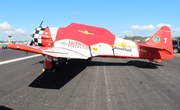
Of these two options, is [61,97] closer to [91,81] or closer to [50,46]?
[91,81]

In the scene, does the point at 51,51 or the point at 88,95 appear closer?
the point at 88,95

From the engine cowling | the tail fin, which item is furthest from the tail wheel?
the tail fin

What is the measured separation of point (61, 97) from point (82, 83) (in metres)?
2.02

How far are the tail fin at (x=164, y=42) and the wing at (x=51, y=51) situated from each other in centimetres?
530

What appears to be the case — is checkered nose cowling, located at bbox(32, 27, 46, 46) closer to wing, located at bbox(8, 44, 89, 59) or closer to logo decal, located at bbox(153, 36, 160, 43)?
wing, located at bbox(8, 44, 89, 59)

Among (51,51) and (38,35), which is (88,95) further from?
(38,35)

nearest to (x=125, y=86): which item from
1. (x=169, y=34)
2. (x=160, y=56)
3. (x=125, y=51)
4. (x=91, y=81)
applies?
(x=91, y=81)

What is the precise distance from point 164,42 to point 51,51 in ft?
25.8

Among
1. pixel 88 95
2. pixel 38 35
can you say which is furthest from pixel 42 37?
pixel 88 95

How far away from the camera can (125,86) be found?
7309mm

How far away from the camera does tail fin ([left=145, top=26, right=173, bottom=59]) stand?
38.8 ft

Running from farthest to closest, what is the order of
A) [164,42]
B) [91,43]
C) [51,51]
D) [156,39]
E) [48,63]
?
[156,39] < [164,42] < [91,43] < [48,63] < [51,51]

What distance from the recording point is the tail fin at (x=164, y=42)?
1182cm

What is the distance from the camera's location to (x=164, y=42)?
1210 centimetres
